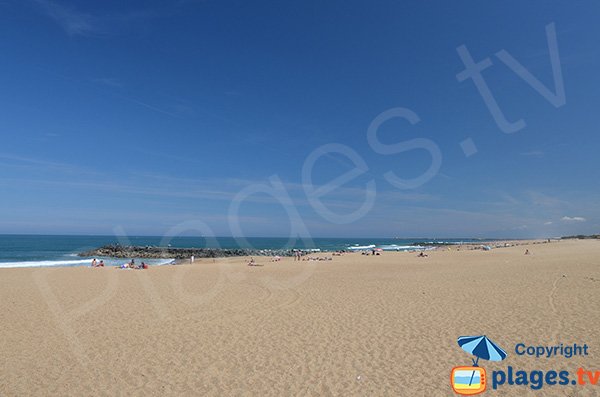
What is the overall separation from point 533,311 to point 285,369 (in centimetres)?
946

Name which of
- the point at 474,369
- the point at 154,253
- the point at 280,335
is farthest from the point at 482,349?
the point at 154,253

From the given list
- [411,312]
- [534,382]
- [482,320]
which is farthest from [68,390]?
[482,320]

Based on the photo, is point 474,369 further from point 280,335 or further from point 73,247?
point 73,247

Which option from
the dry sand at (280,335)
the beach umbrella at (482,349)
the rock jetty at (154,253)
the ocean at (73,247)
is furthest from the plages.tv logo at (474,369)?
the rock jetty at (154,253)

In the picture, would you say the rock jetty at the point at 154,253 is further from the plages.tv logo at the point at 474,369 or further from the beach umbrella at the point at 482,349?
the plages.tv logo at the point at 474,369

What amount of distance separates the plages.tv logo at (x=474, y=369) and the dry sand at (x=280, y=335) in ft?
0.68

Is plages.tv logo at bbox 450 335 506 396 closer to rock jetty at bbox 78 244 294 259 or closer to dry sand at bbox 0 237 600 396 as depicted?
dry sand at bbox 0 237 600 396

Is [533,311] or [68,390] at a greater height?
[533,311]

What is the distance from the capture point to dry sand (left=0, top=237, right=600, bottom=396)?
702 cm

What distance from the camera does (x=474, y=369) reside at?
24.3 ft

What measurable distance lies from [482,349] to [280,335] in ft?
17.5

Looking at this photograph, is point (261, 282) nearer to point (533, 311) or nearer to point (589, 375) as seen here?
point (533, 311)

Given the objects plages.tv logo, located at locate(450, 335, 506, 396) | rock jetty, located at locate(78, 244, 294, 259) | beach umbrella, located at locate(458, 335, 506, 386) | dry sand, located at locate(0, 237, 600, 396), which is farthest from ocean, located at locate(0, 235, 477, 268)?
plages.tv logo, located at locate(450, 335, 506, 396)

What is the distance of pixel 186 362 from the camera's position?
810cm
